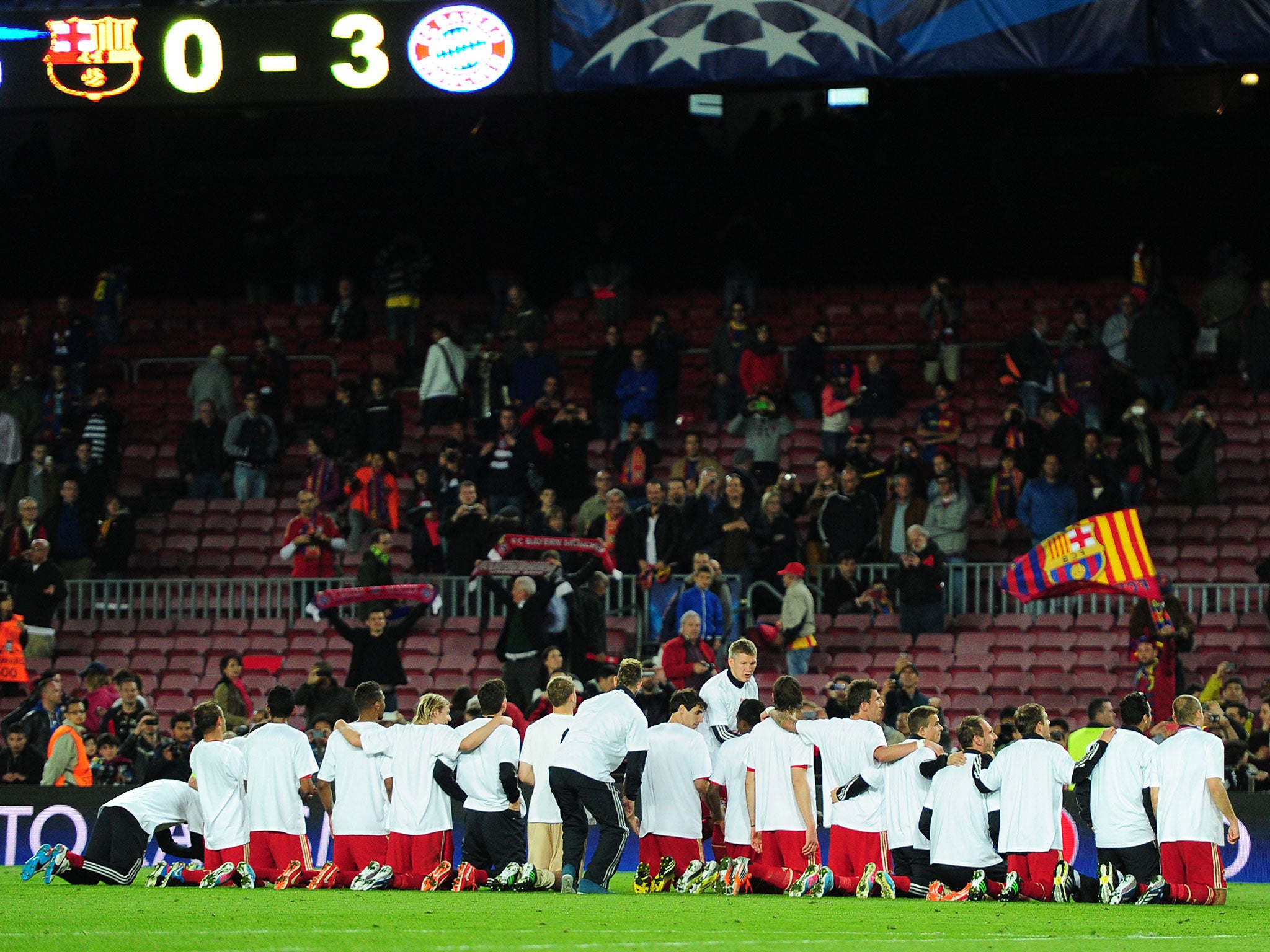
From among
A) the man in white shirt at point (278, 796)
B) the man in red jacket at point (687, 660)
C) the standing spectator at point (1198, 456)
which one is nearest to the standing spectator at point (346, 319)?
the man in red jacket at point (687, 660)

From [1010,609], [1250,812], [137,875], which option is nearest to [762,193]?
[1010,609]

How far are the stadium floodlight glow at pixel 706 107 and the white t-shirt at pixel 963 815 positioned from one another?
17.5 meters

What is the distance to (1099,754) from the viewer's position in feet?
47.8

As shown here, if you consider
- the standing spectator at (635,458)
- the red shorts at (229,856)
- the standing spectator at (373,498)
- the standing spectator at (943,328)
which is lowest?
the red shorts at (229,856)

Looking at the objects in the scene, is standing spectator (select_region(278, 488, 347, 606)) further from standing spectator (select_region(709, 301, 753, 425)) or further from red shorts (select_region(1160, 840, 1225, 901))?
red shorts (select_region(1160, 840, 1225, 901))

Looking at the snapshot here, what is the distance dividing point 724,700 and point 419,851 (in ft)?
8.79

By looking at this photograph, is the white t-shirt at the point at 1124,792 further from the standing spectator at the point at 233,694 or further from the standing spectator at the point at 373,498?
the standing spectator at the point at 373,498

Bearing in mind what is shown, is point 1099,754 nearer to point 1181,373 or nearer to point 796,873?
point 796,873

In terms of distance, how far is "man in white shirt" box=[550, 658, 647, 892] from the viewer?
14.6 meters

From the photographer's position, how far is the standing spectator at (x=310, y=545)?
2259 centimetres

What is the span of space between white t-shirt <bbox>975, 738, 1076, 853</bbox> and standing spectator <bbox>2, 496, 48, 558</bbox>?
42.2ft

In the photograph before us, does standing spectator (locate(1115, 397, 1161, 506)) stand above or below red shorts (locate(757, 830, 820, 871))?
above

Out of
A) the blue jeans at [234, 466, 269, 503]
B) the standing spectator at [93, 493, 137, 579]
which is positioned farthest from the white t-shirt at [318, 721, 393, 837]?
the blue jeans at [234, 466, 269, 503]

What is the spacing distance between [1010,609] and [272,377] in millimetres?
9969
